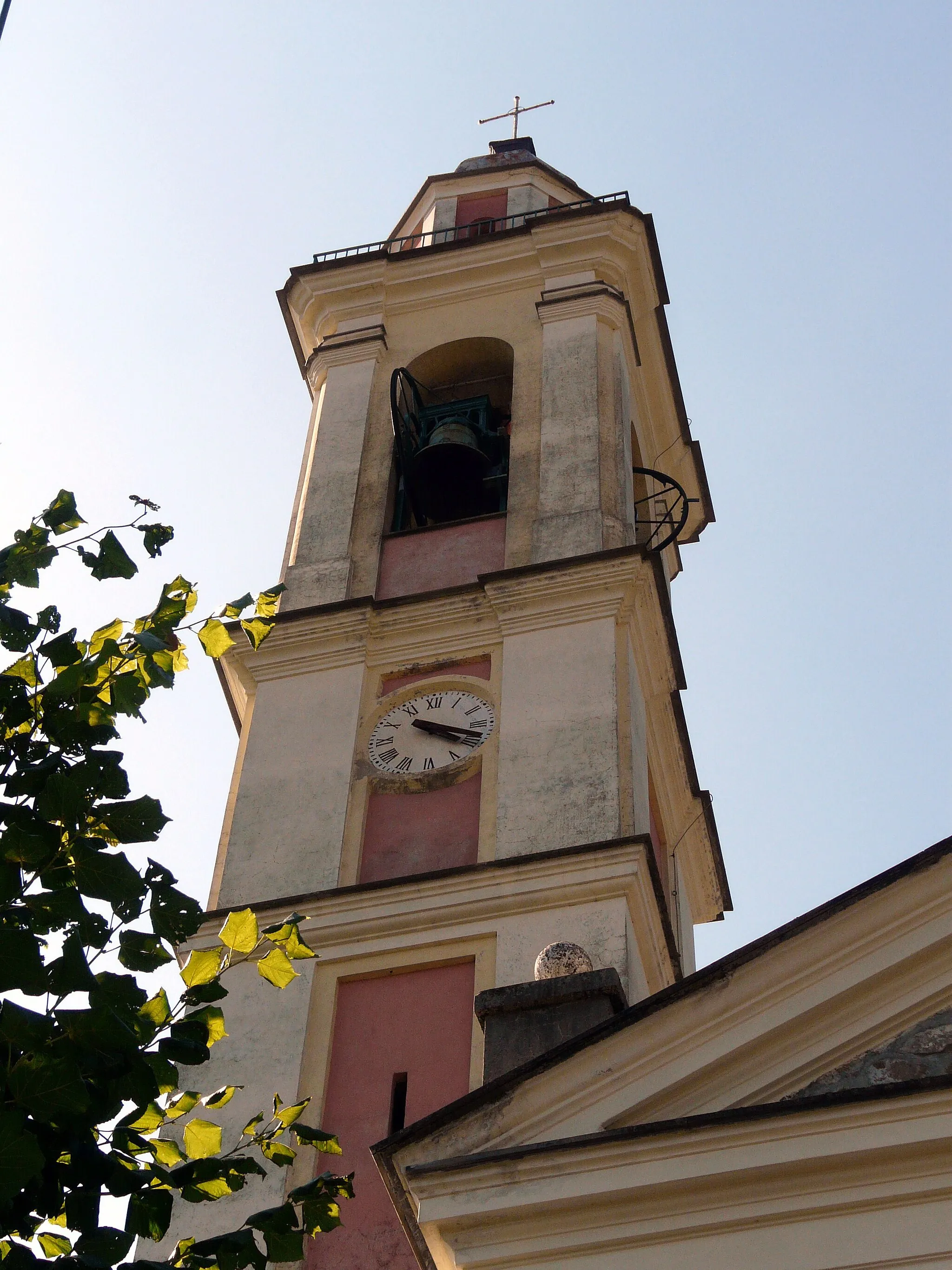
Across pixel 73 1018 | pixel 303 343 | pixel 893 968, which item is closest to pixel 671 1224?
pixel 893 968

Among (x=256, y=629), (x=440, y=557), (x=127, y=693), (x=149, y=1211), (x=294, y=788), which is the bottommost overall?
(x=149, y=1211)

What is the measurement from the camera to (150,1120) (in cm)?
643

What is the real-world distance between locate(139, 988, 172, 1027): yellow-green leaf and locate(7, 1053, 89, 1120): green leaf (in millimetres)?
758

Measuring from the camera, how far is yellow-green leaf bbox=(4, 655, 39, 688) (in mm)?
6895

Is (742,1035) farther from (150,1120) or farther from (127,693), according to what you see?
(127,693)

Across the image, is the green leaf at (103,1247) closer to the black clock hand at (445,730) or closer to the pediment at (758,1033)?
the pediment at (758,1033)

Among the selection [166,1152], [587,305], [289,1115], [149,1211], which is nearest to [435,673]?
[587,305]

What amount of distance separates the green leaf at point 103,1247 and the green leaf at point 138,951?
0.79 m

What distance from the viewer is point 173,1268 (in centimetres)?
602

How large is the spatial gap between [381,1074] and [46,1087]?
242 inches

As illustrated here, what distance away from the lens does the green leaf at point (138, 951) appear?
245 inches

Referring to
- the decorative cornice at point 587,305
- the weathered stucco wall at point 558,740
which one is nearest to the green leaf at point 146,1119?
the weathered stucco wall at point 558,740

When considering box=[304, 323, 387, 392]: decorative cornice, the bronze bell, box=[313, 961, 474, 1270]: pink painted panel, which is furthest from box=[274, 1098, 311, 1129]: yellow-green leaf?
box=[304, 323, 387, 392]: decorative cornice

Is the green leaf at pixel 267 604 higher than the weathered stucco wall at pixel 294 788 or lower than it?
lower
